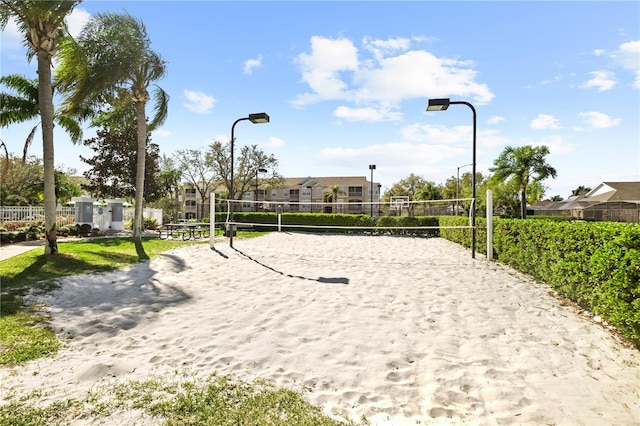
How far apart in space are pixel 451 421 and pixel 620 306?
282 centimetres

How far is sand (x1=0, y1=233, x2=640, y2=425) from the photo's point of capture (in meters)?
2.79

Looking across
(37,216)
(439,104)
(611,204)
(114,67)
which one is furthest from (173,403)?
(611,204)

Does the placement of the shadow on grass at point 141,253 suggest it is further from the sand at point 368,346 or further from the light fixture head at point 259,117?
the light fixture head at point 259,117

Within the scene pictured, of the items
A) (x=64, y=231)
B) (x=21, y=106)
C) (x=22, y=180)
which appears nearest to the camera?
(x=21, y=106)

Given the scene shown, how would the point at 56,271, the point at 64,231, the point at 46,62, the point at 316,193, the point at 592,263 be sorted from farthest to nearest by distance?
the point at 316,193
the point at 64,231
the point at 46,62
the point at 56,271
the point at 592,263

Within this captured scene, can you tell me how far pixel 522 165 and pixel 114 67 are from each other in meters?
27.7

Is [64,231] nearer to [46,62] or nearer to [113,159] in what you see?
[113,159]

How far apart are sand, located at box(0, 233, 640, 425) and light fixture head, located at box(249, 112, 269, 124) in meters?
6.32

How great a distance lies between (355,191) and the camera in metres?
58.1

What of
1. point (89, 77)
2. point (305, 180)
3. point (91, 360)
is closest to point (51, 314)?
point (91, 360)

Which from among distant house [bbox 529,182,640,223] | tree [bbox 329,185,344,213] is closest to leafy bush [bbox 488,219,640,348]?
distant house [bbox 529,182,640,223]

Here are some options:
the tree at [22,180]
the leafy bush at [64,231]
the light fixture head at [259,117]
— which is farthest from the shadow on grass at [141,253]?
the tree at [22,180]

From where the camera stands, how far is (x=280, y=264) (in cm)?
890

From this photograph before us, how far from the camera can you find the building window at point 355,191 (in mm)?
57812
